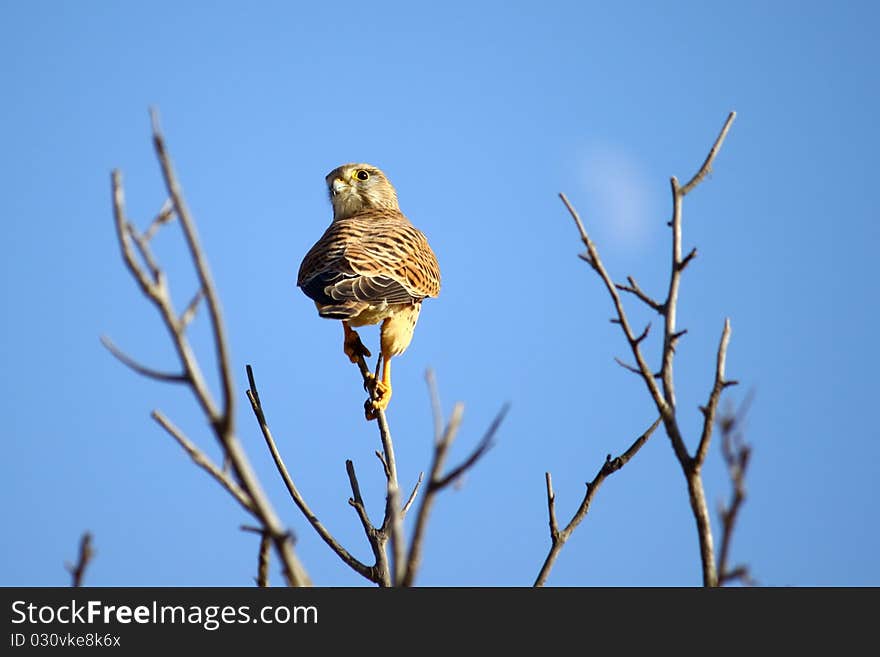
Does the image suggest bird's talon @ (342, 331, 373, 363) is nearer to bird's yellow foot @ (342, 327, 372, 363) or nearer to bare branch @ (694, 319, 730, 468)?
bird's yellow foot @ (342, 327, 372, 363)

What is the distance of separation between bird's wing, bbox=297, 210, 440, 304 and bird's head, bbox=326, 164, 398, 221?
0.51 m

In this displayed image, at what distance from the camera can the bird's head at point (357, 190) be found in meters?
7.19

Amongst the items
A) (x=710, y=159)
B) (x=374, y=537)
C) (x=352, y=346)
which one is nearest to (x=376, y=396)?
(x=352, y=346)

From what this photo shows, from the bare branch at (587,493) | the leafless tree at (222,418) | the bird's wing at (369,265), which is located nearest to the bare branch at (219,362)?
the leafless tree at (222,418)

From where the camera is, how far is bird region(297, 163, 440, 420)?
5152 mm

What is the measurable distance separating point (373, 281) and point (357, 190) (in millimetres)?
2070

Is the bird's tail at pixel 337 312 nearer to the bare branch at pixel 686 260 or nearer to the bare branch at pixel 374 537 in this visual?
the bare branch at pixel 374 537

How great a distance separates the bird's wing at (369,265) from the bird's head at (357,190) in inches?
20.0

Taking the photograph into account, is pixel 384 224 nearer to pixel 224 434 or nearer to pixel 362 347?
pixel 362 347

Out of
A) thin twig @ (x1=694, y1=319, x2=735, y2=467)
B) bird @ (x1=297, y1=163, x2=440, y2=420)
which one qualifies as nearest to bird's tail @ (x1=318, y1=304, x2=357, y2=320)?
bird @ (x1=297, y1=163, x2=440, y2=420)

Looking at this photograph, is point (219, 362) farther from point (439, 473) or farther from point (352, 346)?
point (352, 346)

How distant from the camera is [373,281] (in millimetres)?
5320
